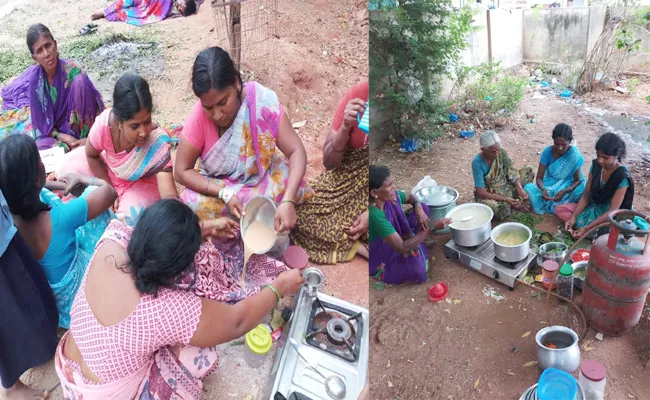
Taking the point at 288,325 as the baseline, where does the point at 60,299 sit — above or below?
above

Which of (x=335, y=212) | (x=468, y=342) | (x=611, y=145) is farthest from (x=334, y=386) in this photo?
(x=611, y=145)

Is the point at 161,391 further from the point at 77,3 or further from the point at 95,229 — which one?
the point at 77,3

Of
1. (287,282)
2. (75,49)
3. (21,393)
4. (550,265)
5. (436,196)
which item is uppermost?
(75,49)

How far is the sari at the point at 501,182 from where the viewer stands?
303 cm

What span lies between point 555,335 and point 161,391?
5.19 feet

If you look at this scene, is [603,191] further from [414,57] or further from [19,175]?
[19,175]

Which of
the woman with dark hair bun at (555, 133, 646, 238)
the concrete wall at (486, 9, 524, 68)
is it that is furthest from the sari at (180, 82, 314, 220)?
the concrete wall at (486, 9, 524, 68)

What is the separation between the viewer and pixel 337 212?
93.7 inches

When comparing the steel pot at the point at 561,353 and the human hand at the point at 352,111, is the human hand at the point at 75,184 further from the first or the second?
the steel pot at the point at 561,353

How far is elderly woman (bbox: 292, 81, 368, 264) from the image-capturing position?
2320 mm

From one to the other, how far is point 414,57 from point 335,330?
1.78m

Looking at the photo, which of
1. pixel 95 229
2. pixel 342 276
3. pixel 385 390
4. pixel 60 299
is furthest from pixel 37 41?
pixel 385 390

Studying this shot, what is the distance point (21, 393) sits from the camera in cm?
181

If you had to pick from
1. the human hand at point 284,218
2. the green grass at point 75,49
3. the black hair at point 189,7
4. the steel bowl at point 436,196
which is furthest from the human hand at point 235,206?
the black hair at point 189,7
